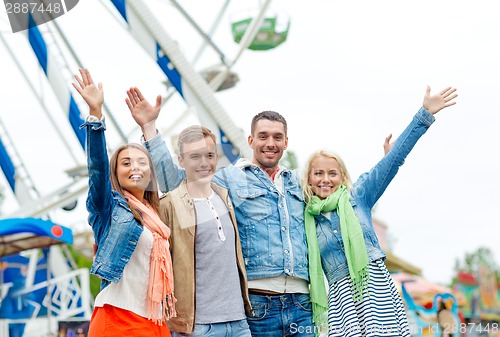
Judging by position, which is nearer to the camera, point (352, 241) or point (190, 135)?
point (190, 135)

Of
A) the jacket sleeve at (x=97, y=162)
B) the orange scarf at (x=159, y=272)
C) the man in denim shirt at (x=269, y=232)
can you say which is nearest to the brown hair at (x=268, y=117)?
the man in denim shirt at (x=269, y=232)

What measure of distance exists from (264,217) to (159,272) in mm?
431

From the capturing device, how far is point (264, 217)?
2.22 m

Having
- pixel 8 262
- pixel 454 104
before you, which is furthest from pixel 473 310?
pixel 454 104

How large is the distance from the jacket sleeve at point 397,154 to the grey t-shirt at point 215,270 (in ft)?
1.67

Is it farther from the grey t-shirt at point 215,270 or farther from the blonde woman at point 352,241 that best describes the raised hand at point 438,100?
the grey t-shirt at point 215,270

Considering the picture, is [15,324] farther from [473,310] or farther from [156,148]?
[473,310]

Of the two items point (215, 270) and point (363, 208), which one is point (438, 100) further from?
point (215, 270)

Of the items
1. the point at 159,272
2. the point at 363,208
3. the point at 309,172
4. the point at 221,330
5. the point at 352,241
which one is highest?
the point at 309,172

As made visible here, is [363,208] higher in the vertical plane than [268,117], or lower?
lower

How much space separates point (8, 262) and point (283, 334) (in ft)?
17.9

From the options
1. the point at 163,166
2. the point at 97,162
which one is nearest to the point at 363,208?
the point at 163,166

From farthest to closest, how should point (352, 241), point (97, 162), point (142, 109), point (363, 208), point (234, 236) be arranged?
point (363, 208)
point (352, 241)
point (234, 236)
point (142, 109)
point (97, 162)

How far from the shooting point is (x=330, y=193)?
2330mm
